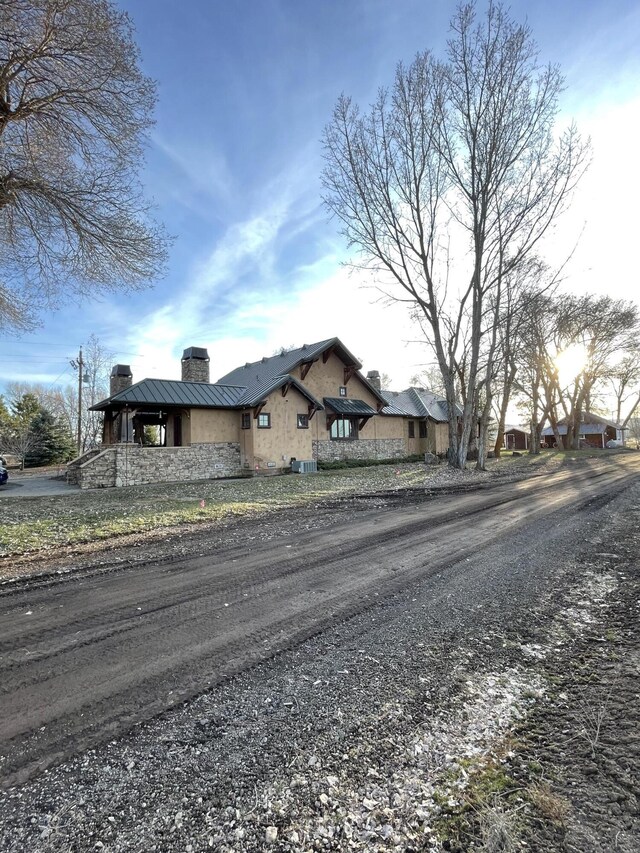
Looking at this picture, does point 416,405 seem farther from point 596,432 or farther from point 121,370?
point 596,432

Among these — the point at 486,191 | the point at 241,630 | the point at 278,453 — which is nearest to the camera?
the point at 241,630

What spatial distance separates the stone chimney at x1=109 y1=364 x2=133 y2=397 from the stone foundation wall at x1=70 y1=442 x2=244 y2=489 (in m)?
4.28

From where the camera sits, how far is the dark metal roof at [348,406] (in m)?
23.5

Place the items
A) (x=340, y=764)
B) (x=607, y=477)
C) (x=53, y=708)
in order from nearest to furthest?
(x=340, y=764) < (x=53, y=708) < (x=607, y=477)

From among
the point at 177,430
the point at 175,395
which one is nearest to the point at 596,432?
the point at 177,430

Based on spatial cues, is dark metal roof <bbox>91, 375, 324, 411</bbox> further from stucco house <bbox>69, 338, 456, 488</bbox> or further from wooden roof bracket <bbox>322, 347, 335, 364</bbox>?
wooden roof bracket <bbox>322, 347, 335, 364</bbox>

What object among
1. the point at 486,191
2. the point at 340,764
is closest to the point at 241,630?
the point at 340,764

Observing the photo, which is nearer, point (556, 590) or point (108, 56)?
point (556, 590)

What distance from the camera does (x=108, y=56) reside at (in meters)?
8.57

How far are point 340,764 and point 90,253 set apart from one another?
1133 cm

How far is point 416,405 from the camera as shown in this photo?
31219 mm

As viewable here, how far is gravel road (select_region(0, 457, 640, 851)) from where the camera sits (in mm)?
1703

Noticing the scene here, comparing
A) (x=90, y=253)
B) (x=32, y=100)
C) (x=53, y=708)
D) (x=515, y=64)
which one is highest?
(x=515, y=64)

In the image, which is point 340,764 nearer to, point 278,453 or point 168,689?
point 168,689
